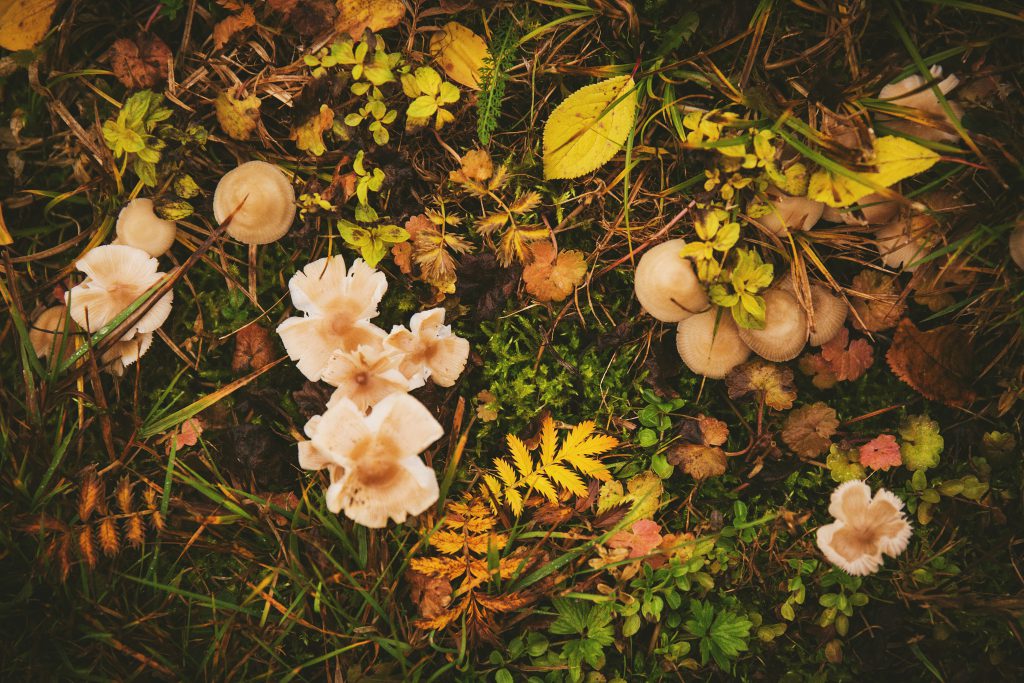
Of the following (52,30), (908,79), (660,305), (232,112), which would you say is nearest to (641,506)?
(660,305)

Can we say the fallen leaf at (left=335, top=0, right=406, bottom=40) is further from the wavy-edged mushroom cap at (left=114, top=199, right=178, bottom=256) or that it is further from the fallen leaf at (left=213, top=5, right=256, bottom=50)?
the wavy-edged mushroom cap at (left=114, top=199, right=178, bottom=256)

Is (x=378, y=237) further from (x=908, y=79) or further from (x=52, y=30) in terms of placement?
(x=908, y=79)

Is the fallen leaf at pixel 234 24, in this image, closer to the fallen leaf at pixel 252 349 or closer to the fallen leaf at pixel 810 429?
the fallen leaf at pixel 252 349

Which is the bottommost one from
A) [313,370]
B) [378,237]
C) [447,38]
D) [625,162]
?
[313,370]

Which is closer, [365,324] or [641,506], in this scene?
[365,324]

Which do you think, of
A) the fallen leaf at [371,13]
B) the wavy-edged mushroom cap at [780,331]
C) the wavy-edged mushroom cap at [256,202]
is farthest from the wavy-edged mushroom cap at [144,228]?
the wavy-edged mushroom cap at [780,331]

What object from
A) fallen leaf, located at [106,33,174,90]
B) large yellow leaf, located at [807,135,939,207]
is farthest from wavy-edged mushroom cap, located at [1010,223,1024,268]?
fallen leaf, located at [106,33,174,90]

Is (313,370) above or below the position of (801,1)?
below
